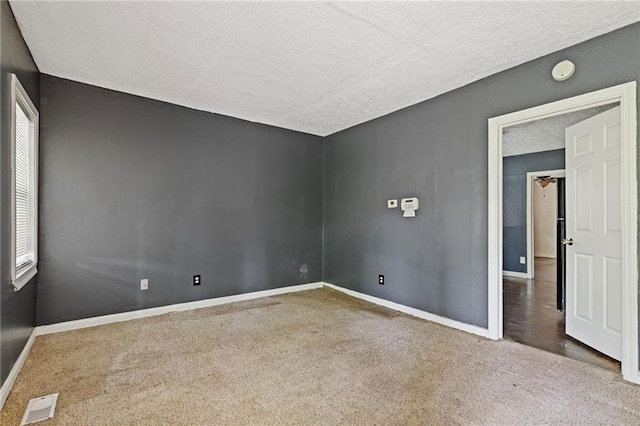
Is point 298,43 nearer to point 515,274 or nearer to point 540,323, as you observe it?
point 540,323

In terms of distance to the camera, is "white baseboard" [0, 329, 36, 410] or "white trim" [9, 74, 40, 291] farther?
"white trim" [9, 74, 40, 291]

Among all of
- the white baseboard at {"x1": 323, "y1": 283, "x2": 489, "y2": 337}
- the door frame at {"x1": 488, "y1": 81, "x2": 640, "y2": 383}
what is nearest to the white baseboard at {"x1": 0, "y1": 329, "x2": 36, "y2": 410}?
the white baseboard at {"x1": 323, "y1": 283, "x2": 489, "y2": 337}

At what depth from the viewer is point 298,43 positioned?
238 cm

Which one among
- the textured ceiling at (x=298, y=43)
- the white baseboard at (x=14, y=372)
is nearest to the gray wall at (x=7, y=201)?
the white baseboard at (x=14, y=372)

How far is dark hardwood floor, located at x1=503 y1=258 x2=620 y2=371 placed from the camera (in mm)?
2582

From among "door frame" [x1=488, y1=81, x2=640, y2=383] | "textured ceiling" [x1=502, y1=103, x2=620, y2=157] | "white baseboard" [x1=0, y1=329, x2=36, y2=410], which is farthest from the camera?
"textured ceiling" [x1=502, y1=103, x2=620, y2=157]

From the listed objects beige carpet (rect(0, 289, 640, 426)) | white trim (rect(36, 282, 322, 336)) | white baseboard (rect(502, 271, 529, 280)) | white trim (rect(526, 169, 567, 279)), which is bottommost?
white baseboard (rect(502, 271, 529, 280))

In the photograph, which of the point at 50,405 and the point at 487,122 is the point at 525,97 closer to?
the point at 487,122

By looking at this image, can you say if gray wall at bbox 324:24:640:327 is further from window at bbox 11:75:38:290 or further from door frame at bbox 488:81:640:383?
window at bbox 11:75:38:290

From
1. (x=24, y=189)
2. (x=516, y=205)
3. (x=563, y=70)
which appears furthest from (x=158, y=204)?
(x=516, y=205)

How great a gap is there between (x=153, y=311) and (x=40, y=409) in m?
1.70

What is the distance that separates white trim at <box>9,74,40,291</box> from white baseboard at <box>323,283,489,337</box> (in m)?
3.41

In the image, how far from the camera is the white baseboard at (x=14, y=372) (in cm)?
187

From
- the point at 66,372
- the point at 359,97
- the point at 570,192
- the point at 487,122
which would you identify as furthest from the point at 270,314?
the point at 570,192
